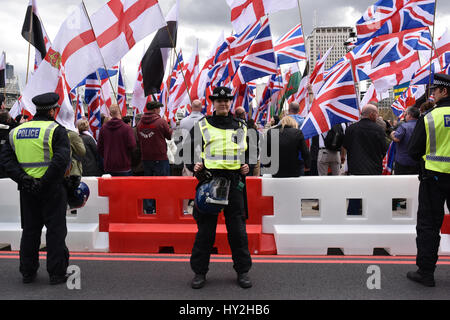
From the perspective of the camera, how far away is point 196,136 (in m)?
4.09

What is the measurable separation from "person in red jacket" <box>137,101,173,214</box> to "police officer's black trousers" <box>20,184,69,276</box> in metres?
2.79

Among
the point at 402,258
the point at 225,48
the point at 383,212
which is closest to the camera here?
the point at 402,258

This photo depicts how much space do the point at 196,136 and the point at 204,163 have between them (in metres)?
0.31

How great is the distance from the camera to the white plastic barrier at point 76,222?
200 inches

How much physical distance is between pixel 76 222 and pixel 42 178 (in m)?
1.59

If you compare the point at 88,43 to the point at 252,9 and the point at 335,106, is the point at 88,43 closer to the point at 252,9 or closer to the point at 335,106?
the point at 252,9

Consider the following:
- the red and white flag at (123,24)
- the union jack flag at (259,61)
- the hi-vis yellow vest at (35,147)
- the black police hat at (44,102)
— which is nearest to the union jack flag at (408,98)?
the union jack flag at (259,61)

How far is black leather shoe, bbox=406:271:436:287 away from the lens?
12.5ft

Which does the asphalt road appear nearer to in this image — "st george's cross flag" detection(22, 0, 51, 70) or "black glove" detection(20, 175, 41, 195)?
"black glove" detection(20, 175, 41, 195)

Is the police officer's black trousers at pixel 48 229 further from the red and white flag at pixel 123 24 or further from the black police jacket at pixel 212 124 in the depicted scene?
the red and white flag at pixel 123 24

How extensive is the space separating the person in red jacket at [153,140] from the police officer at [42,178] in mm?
2751

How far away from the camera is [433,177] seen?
386cm
